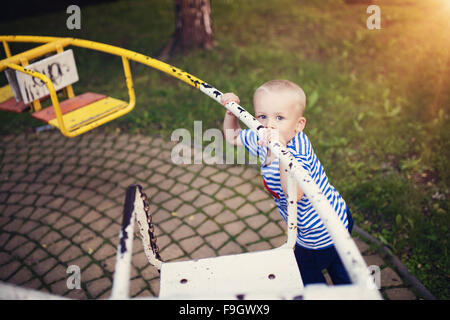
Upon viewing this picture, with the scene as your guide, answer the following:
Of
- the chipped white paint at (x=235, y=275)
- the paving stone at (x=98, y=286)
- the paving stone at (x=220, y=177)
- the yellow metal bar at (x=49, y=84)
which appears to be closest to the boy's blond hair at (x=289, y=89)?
the chipped white paint at (x=235, y=275)

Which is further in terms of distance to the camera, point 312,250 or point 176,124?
point 176,124

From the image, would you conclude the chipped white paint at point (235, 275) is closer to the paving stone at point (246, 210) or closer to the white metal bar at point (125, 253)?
the white metal bar at point (125, 253)

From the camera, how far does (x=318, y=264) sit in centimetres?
220

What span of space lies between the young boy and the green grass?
1.29 meters

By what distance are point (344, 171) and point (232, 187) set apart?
127 centimetres

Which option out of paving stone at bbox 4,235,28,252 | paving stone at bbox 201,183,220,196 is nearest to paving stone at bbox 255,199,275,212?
paving stone at bbox 201,183,220,196

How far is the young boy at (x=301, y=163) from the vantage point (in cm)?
194

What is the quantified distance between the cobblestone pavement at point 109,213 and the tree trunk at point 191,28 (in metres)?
2.64

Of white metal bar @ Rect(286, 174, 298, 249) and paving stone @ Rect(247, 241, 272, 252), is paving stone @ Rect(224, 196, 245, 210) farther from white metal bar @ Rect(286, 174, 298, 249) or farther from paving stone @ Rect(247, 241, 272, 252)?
white metal bar @ Rect(286, 174, 298, 249)

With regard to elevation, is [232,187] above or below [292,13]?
below

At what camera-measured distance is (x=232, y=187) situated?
4.08 m
